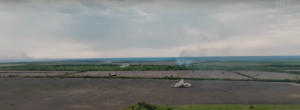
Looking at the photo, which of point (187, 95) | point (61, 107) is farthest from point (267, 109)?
point (61, 107)

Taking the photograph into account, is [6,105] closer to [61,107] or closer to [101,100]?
Answer: [61,107]

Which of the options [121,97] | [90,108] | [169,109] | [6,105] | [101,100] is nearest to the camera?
[169,109]

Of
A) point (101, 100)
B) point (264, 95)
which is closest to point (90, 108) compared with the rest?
point (101, 100)

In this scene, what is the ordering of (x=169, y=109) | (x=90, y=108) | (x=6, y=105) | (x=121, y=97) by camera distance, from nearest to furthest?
(x=169, y=109), (x=90, y=108), (x=6, y=105), (x=121, y=97)

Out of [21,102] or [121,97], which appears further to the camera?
[121,97]

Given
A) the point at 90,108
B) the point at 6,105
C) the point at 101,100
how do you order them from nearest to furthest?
the point at 90,108, the point at 6,105, the point at 101,100

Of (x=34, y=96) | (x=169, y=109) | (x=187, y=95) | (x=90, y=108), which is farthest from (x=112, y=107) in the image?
(x=34, y=96)

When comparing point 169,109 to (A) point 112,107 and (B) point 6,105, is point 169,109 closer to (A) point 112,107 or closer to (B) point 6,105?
(A) point 112,107

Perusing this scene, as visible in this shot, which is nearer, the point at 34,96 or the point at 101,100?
the point at 101,100
